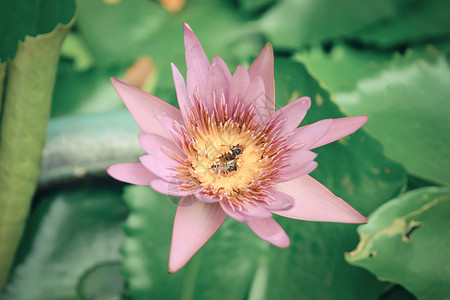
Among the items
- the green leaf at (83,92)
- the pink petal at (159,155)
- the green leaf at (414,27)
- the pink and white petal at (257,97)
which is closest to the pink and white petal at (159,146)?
the pink petal at (159,155)

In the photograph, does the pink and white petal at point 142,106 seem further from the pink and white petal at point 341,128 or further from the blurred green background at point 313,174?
the pink and white petal at point 341,128

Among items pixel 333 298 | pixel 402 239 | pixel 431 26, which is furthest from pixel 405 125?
pixel 431 26

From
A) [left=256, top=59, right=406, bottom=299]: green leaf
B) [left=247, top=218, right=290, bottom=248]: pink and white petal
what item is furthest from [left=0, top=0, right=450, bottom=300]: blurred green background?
[left=247, top=218, right=290, bottom=248]: pink and white petal

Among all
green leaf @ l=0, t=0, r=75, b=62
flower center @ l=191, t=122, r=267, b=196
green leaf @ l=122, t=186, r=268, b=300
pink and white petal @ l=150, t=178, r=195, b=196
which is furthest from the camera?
green leaf @ l=122, t=186, r=268, b=300

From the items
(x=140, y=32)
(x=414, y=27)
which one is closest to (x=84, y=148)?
(x=140, y=32)

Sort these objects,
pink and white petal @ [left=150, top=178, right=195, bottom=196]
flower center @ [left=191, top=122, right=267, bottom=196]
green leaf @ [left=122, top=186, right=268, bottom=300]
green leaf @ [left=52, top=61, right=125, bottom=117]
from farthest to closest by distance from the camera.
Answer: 1. green leaf @ [left=52, top=61, right=125, bottom=117]
2. green leaf @ [left=122, top=186, right=268, bottom=300]
3. flower center @ [left=191, top=122, right=267, bottom=196]
4. pink and white petal @ [left=150, top=178, right=195, bottom=196]

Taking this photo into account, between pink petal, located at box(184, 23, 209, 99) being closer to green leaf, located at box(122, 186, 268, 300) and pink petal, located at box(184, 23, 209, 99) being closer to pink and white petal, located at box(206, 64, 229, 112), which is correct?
pink and white petal, located at box(206, 64, 229, 112)

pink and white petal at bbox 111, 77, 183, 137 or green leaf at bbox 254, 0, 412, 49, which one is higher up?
green leaf at bbox 254, 0, 412, 49

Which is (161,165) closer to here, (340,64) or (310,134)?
(310,134)
